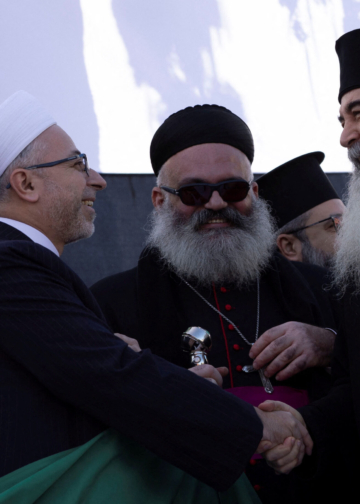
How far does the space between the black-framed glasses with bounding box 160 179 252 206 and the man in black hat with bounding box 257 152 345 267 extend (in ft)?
4.88

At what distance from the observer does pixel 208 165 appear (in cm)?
342

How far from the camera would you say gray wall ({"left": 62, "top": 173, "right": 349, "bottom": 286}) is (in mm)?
12773

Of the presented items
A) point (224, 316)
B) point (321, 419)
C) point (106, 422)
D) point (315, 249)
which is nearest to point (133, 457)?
point (106, 422)

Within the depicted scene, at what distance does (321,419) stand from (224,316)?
0.91 meters

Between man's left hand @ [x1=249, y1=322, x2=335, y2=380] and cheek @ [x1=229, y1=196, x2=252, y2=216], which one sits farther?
cheek @ [x1=229, y1=196, x2=252, y2=216]

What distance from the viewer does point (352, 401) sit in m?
2.54

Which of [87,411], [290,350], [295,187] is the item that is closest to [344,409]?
[290,350]

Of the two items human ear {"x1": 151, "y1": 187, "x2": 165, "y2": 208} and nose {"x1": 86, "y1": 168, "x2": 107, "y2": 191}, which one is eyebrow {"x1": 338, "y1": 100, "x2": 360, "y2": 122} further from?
nose {"x1": 86, "y1": 168, "x2": 107, "y2": 191}

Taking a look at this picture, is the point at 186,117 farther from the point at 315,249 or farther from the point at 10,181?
the point at 315,249

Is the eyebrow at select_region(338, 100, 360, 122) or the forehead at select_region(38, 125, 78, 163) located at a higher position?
the forehead at select_region(38, 125, 78, 163)

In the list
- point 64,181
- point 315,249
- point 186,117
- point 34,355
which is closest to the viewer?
point 34,355

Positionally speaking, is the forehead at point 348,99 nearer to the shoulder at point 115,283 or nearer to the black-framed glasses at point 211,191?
the black-framed glasses at point 211,191

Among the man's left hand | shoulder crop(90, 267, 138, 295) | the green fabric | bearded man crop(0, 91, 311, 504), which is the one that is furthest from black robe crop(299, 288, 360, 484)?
shoulder crop(90, 267, 138, 295)

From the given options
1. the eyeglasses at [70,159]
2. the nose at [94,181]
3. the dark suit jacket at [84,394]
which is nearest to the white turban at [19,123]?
the eyeglasses at [70,159]
